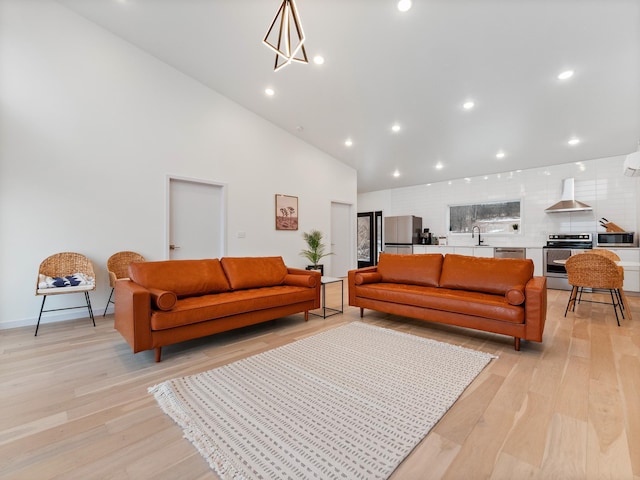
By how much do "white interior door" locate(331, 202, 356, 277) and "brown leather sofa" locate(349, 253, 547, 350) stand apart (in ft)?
9.80

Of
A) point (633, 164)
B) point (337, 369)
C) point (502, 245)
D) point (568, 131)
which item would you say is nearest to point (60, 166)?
point (337, 369)

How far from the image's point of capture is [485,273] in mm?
3117

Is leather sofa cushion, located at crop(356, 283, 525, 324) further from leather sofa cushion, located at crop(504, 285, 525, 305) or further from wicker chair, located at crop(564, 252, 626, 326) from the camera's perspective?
wicker chair, located at crop(564, 252, 626, 326)

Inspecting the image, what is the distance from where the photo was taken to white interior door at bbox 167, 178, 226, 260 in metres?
4.41

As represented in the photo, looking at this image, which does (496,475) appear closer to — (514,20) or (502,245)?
(514,20)

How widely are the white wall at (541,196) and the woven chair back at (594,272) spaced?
2509 millimetres

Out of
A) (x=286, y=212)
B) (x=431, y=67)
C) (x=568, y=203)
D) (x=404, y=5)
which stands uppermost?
(x=404, y=5)

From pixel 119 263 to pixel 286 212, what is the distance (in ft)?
9.62

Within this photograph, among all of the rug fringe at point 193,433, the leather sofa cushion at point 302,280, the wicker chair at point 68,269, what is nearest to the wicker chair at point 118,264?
the wicker chair at point 68,269

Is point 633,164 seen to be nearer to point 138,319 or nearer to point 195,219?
point 138,319

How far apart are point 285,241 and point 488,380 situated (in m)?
4.27

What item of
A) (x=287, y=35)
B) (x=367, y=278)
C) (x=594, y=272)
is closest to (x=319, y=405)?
(x=367, y=278)

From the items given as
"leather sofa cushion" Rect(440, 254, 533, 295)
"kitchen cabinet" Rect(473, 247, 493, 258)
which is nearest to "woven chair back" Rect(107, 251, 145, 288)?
"leather sofa cushion" Rect(440, 254, 533, 295)

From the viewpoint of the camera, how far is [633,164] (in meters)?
3.11
